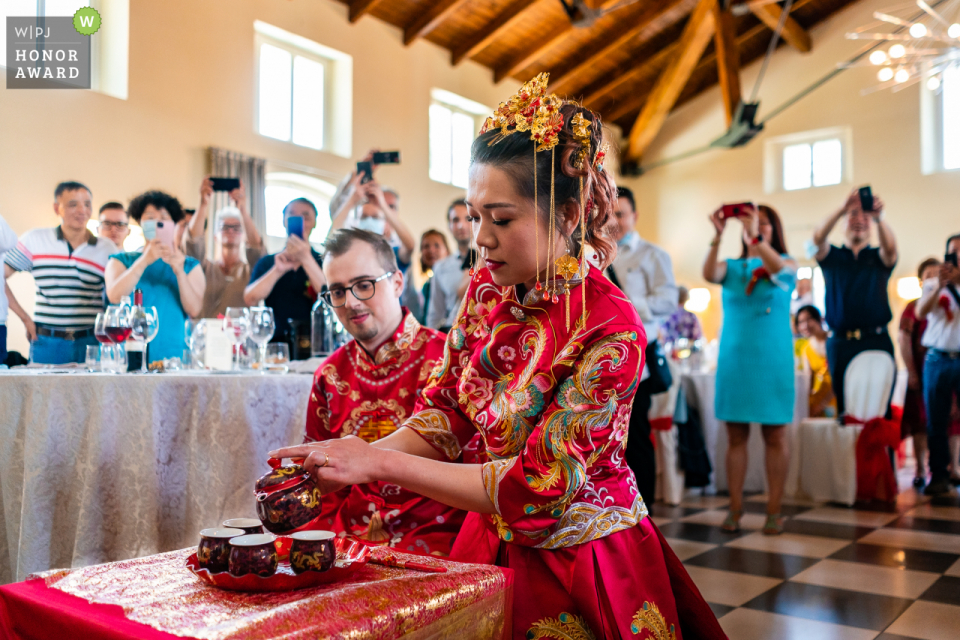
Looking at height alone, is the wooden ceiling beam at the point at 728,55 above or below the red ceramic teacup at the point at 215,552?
above

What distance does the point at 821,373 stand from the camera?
540 centimetres

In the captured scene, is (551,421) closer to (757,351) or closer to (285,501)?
(285,501)

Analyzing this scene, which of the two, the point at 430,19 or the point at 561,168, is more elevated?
the point at 430,19

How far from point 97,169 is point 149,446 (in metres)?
5.87

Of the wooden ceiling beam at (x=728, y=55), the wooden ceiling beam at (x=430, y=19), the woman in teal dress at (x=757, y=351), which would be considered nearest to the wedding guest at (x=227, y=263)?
the woman in teal dress at (x=757, y=351)

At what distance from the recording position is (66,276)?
3451 millimetres

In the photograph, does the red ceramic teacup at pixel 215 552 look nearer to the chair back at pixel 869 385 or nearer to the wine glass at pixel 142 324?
the wine glass at pixel 142 324

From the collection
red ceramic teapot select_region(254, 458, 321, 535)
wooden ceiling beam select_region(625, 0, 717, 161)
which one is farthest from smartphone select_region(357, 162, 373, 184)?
wooden ceiling beam select_region(625, 0, 717, 161)

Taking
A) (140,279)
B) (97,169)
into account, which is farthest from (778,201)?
(140,279)

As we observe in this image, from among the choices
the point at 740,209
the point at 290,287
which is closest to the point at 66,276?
the point at 290,287

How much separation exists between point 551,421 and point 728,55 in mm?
10213

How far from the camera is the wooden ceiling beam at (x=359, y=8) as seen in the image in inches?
342

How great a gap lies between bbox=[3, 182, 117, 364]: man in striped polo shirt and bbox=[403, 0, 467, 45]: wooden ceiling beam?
618 centimetres

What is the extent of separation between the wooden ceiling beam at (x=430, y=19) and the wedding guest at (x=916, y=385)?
5.93 metres
